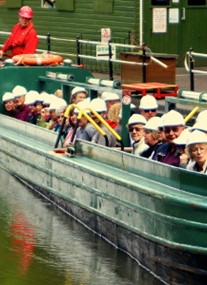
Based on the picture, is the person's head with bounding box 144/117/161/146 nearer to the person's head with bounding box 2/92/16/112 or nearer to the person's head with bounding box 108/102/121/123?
the person's head with bounding box 108/102/121/123

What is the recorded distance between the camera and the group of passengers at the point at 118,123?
40.2 ft

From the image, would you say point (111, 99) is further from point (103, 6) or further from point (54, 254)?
point (103, 6)

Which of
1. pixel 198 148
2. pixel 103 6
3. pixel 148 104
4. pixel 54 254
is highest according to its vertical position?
pixel 198 148

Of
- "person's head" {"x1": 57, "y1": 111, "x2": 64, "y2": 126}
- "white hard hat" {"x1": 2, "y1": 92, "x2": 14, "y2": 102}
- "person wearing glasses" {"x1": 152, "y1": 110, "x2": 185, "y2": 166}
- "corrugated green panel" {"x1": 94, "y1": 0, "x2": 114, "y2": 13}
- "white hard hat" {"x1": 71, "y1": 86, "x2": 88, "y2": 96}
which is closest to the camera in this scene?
"person wearing glasses" {"x1": 152, "y1": 110, "x2": 185, "y2": 166}

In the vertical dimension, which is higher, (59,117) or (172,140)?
(172,140)

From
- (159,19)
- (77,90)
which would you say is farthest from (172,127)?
(159,19)

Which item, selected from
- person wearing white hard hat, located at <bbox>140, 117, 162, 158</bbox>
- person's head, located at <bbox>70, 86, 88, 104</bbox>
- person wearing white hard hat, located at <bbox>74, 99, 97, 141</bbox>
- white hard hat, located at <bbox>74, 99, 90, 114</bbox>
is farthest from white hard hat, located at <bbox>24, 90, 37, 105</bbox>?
person wearing white hard hat, located at <bbox>140, 117, 162, 158</bbox>

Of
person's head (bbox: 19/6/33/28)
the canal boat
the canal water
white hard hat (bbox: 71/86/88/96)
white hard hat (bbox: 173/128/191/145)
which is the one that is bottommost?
the canal water

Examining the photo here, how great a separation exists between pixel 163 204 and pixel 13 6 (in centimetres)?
2352

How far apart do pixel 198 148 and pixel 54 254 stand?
2552 millimetres

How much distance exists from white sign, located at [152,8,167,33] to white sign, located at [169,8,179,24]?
171 mm

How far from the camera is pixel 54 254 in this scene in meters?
13.4

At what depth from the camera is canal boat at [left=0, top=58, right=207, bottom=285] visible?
11.6 metres

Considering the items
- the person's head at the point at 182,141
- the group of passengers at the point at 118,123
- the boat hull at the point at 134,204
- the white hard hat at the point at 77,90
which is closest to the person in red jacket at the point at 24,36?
the group of passengers at the point at 118,123
